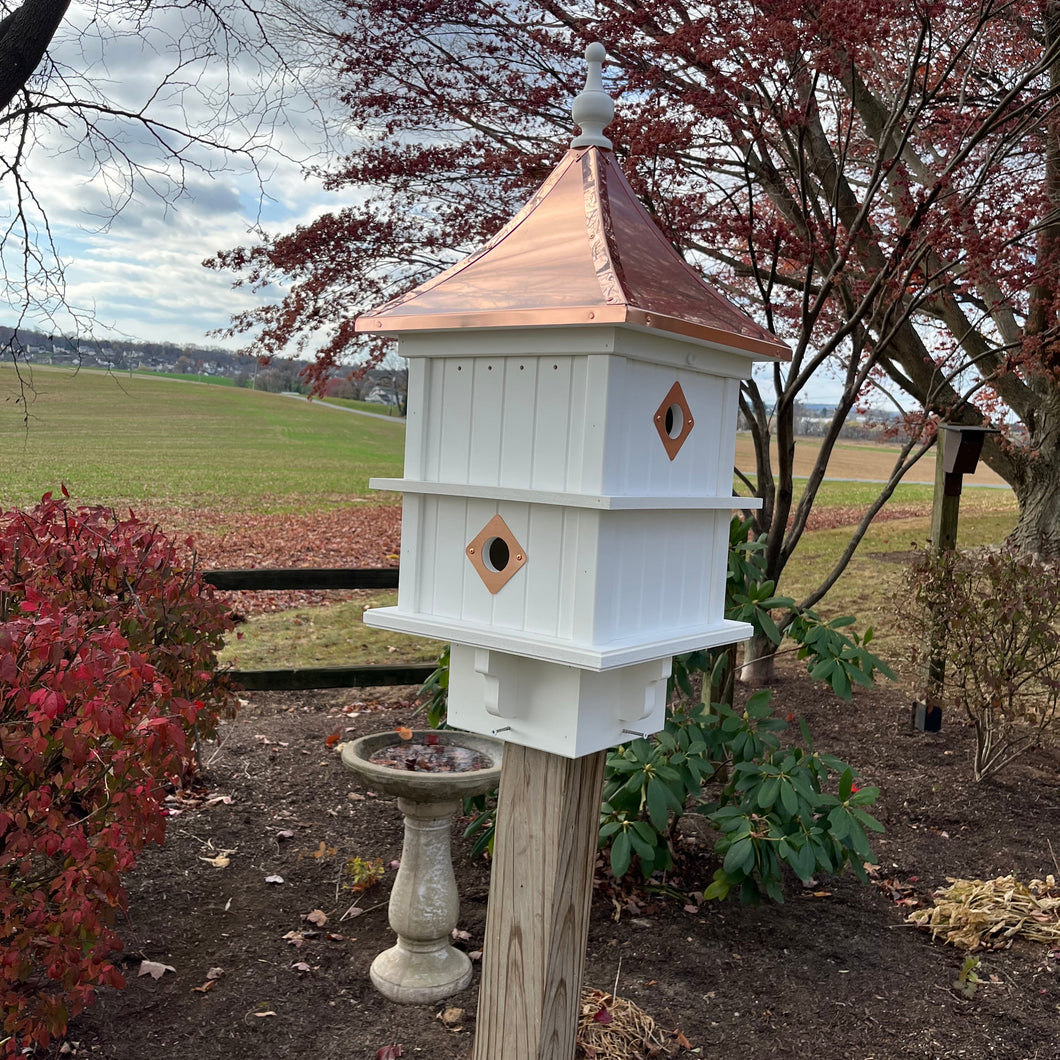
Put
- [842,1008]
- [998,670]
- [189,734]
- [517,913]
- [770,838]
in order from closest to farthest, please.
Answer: [517,913] < [842,1008] < [770,838] < [189,734] < [998,670]

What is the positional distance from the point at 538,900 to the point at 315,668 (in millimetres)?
3691

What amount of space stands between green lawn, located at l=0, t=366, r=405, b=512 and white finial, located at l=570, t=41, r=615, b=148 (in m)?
9.79

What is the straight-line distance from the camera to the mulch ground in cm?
305

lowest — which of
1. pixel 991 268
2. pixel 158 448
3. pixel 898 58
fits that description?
pixel 158 448

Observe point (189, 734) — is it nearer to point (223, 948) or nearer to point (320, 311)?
point (223, 948)

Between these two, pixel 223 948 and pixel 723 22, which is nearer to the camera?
pixel 223 948

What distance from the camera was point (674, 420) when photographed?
7.25 ft

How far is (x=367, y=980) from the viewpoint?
3352mm

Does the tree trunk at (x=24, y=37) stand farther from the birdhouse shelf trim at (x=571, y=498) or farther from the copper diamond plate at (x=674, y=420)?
the copper diamond plate at (x=674, y=420)

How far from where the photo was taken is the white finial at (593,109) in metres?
2.33

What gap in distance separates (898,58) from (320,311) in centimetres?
382

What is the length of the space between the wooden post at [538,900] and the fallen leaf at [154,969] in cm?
144

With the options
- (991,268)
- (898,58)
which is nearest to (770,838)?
(991,268)

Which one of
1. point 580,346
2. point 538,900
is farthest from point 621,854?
point 580,346
